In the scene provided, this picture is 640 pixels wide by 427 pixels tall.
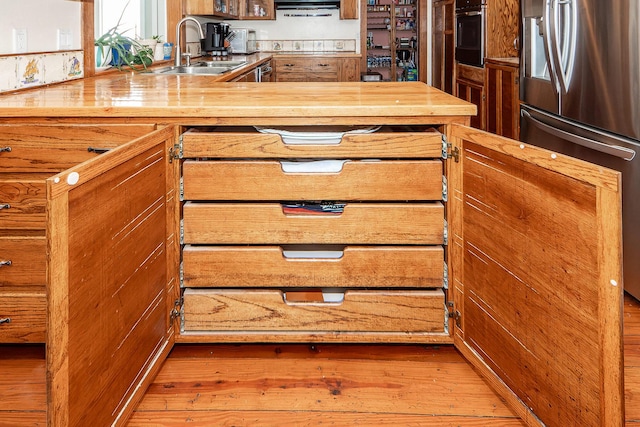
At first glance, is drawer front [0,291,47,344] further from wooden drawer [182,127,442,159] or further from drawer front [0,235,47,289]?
wooden drawer [182,127,442,159]

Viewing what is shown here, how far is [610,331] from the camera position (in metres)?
0.90

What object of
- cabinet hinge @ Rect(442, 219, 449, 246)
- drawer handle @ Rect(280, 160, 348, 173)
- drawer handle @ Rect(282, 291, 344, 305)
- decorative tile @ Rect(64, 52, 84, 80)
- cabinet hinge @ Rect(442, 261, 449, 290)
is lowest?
drawer handle @ Rect(282, 291, 344, 305)

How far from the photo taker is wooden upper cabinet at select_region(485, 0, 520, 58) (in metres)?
4.48

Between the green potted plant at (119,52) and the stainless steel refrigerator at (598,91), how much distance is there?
212cm

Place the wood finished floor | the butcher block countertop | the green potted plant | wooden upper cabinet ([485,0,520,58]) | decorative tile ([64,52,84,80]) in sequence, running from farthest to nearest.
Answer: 1. wooden upper cabinet ([485,0,520,58])
2. the green potted plant
3. decorative tile ([64,52,84,80])
4. the butcher block countertop
5. the wood finished floor

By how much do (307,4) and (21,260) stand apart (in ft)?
17.7

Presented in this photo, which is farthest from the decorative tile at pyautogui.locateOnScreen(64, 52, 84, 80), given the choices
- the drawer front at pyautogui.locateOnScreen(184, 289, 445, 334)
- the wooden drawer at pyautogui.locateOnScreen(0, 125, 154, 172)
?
the drawer front at pyautogui.locateOnScreen(184, 289, 445, 334)

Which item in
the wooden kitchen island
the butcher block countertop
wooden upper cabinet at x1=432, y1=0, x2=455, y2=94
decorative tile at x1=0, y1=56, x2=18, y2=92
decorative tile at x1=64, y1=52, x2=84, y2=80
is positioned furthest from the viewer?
wooden upper cabinet at x1=432, y1=0, x2=455, y2=94

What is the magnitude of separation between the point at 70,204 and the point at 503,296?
0.92m

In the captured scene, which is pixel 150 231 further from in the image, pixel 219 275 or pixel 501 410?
pixel 501 410

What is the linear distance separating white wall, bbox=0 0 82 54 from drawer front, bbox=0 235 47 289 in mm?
753

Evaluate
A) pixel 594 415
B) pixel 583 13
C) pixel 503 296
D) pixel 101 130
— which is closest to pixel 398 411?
pixel 503 296

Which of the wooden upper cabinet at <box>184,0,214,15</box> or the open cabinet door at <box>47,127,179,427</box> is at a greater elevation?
the wooden upper cabinet at <box>184,0,214,15</box>

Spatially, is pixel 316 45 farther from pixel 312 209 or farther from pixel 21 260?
pixel 21 260
